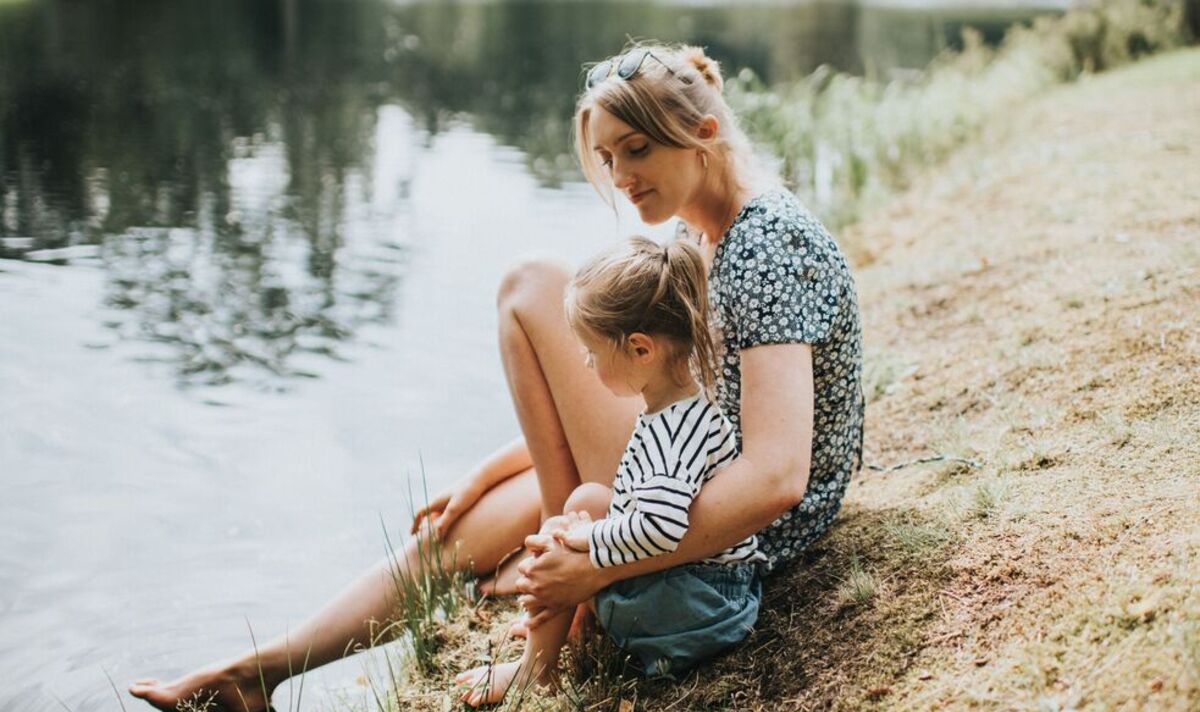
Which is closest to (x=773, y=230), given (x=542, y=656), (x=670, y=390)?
(x=670, y=390)

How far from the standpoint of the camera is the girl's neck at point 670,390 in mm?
2217

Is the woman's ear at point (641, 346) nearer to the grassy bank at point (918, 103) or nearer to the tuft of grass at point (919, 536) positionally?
the tuft of grass at point (919, 536)

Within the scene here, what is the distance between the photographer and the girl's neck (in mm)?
2217

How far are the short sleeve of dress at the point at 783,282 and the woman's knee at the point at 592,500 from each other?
431 mm

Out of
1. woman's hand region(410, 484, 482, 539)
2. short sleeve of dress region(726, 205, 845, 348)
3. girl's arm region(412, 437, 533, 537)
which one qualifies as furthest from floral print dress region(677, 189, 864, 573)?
woman's hand region(410, 484, 482, 539)

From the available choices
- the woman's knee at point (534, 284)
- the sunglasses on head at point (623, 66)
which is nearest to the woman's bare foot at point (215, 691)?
the woman's knee at point (534, 284)

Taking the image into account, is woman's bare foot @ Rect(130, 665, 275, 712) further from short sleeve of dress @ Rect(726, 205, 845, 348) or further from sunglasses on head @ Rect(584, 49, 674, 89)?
sunglasses on head @ Rect(584, 49, 674, 89)

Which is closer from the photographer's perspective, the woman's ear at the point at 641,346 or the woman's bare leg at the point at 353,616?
the woman's ear at the point at 641,346

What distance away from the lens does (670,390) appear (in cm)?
222

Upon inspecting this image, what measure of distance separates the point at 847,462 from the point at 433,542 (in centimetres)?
113

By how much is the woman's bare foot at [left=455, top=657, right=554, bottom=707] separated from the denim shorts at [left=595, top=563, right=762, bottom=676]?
0.19 m

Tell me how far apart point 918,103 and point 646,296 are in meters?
8.28

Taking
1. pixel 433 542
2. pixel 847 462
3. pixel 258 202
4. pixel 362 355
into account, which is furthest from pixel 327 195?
pixel 847 462

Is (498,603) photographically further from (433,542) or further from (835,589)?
(835,589)
